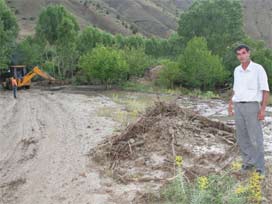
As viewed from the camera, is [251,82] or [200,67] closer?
[251,82]

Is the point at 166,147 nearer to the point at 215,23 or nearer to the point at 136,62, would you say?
the point at 136,62

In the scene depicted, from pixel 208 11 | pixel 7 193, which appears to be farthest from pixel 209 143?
pixel 208 11

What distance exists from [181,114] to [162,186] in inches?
185

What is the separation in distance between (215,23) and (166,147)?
1592 inches

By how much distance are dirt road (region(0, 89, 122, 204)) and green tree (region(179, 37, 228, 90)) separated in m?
22.6

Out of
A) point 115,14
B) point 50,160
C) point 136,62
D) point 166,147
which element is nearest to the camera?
point 50,160

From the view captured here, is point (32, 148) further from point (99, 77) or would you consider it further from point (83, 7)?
point (83, 7)

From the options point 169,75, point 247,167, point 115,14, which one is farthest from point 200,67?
point 115,14

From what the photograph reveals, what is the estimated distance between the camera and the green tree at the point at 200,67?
117ft

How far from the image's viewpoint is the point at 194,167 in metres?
7.37

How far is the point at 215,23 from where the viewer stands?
4703cm

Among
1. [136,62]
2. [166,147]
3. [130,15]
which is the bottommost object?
[166,147]

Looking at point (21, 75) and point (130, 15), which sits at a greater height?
point (130, 15)

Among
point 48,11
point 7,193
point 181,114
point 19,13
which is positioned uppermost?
point 19,13
